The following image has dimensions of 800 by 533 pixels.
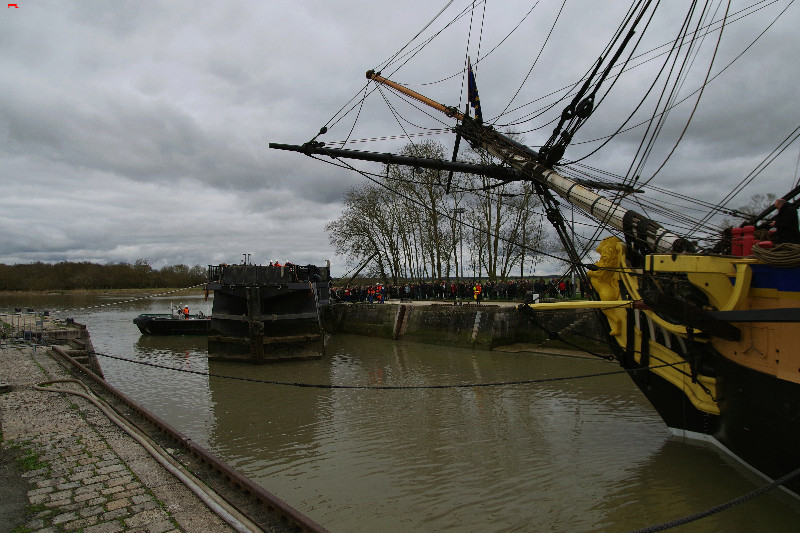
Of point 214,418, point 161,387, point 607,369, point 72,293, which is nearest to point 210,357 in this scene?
point 161,387

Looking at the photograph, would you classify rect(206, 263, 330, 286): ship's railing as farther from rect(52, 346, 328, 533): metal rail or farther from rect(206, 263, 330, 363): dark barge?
rect(52, 346, 328, 533): metal rail

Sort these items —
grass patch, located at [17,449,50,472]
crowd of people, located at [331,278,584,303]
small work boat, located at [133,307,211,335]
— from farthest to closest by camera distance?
crowd of people, located at [331,278,584,303]
small work boat, located at [133,307,211,335]
grass patch, located at [17,449,50,472]

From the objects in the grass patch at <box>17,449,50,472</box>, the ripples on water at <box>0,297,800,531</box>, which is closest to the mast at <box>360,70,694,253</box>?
the ripples on water at <box>0,297,800,531</box>

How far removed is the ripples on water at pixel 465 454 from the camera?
18.4 ft

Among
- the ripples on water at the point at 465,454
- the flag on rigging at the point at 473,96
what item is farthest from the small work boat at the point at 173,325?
the flag on rigging at the point at 473,96

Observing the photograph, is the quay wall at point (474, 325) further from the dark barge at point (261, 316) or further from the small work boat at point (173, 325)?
the small work boat at point (173, 325)

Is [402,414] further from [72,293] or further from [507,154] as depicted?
[72,293]

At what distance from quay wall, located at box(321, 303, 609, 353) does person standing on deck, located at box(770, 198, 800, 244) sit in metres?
10.0

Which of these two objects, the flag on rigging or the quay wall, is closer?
the flag on rigging

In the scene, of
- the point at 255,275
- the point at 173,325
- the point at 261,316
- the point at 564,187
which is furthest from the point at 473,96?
the point at 173,325

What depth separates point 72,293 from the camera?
3039 inches

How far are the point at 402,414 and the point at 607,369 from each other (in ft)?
25.8

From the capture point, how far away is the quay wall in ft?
57.7

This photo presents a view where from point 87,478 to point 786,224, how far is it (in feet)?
25.3
